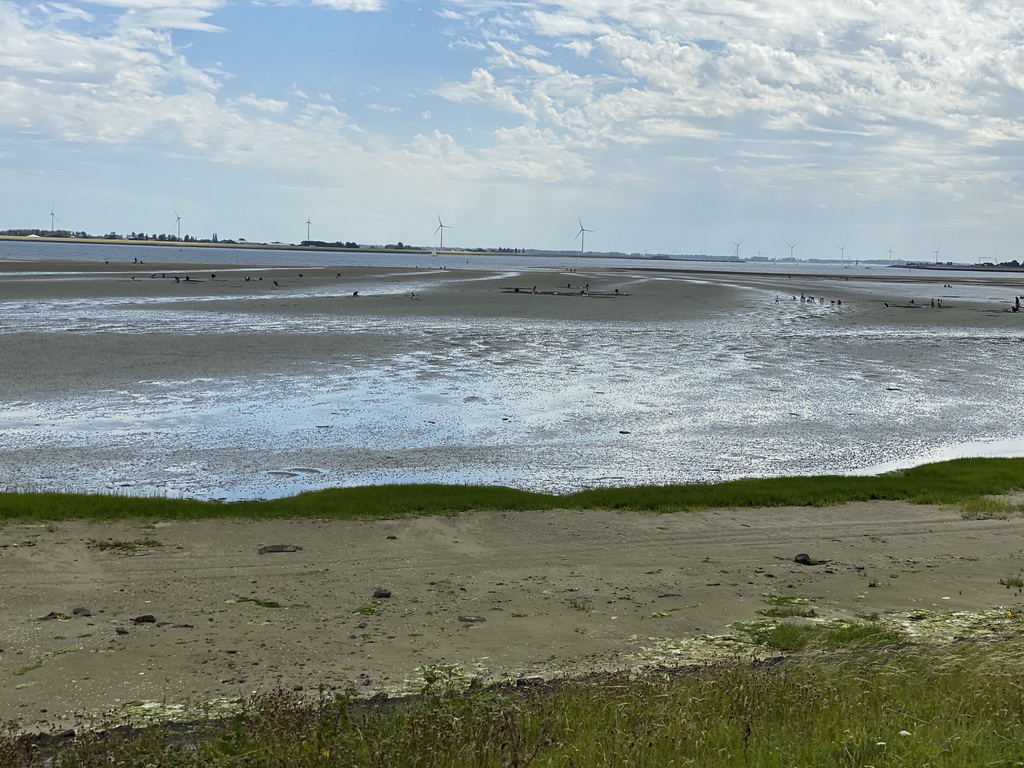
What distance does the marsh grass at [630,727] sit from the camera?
6922 mm

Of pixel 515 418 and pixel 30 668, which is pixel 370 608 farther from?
pixel 515 418

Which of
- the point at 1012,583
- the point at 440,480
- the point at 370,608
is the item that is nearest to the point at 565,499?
the point at 440,480

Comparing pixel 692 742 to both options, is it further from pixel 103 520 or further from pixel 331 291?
pixel 331 291

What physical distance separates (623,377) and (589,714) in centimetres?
2656

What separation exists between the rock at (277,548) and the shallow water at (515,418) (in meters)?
3.86

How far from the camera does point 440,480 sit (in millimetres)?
19516

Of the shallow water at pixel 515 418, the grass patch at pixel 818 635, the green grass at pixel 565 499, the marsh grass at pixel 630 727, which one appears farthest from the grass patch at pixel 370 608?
the shallow water at pixel 515 418

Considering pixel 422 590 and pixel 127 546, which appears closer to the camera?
pixel 422 590

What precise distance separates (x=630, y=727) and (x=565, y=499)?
9997mm

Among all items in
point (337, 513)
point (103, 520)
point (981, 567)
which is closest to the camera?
point (981, 567)

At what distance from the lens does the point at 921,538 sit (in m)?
15.7

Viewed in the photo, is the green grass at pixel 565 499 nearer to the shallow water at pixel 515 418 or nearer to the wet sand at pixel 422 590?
the wet sand at pixel 422 590

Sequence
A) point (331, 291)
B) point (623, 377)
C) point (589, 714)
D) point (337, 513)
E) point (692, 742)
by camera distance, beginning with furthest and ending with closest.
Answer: point (331, 291) → point (623, 377) → point (337, 513) → point (589, 714) → point (692, 742)

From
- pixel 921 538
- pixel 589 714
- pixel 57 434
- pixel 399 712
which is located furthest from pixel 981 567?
pixel 57 434
